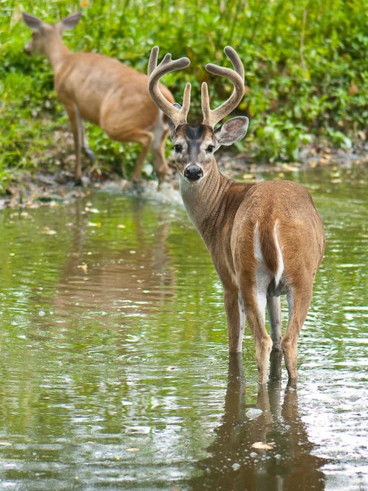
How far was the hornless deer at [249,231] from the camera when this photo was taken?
6.47m

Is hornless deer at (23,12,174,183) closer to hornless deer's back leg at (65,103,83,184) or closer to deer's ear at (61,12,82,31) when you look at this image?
hornless deer's back leg at (65,103,83,184)

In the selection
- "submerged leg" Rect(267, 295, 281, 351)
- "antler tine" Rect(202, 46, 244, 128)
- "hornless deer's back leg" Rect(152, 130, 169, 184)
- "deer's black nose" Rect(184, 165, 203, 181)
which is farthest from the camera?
"hornless deer's back leg" Rect(152, 130, 169, 184)

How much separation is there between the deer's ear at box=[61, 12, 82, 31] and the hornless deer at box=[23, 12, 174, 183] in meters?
0.29

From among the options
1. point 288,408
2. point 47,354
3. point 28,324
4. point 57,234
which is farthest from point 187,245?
point 288,408

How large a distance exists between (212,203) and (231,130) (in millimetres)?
673

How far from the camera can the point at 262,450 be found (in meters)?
5.59

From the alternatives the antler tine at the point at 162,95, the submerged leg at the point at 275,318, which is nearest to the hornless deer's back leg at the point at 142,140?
the antler tine at the point at 162,95

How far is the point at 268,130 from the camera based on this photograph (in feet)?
51.9

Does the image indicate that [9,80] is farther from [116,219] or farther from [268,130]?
[268,130]

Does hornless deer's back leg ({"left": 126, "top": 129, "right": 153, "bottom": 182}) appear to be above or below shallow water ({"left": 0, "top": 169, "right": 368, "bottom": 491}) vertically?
above

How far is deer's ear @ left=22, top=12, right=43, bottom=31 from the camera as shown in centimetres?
1492

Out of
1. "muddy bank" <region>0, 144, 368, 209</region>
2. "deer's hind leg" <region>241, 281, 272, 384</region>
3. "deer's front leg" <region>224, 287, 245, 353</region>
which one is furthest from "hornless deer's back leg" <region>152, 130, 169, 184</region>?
"deer's hind leg" <region>241, 281, 272, 384</region>

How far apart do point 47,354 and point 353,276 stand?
10.3ft

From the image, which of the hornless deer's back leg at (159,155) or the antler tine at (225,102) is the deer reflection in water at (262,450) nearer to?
the antler tine at (225,102)
